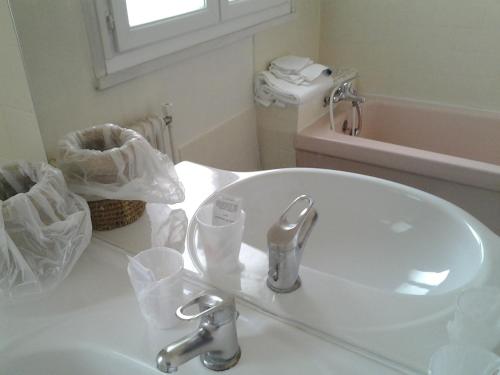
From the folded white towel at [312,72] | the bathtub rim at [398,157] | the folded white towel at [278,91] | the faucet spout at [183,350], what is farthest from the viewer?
the folded white towel at [312,72]

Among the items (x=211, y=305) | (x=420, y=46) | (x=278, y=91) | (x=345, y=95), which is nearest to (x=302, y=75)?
(x=278, y=91)

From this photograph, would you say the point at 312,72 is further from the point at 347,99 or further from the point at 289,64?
the point at 347,99

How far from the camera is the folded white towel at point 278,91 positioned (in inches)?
64.9

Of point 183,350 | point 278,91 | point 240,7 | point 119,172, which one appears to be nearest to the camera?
point 183,350

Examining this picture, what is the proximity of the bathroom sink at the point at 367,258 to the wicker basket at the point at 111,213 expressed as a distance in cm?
15

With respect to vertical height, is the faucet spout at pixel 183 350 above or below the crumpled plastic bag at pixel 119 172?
below

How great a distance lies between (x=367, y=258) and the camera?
3.43 ft

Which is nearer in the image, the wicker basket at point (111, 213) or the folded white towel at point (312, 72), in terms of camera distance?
the wicker basket at point (111, 213)

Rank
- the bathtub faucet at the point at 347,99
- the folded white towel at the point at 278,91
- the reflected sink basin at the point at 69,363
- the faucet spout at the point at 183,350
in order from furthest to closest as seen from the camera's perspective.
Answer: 1. the bathtub faucet at the point at 347,99
2. the folded white towel at the point at 278,91
3. the reflected sink basin at the point at 69,363
4. the faucet spout at the point at 183,350

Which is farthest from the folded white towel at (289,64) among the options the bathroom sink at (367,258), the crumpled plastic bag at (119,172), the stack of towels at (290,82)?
the crumpled plastic bag at (119,172)

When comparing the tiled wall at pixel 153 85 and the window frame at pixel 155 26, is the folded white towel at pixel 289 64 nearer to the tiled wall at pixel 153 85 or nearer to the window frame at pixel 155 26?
the tiled wall at pixel 153 85

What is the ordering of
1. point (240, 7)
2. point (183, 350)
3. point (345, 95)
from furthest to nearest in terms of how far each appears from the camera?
point (345, 95) → point (240, 7) → point (183, 350)

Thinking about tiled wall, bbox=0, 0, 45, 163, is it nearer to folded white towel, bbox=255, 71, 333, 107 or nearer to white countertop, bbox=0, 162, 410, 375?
white countertop, bbox=0, 162, 410, 375

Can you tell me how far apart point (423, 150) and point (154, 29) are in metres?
1.13
